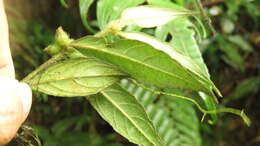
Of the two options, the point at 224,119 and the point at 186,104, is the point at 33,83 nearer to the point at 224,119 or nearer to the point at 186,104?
the point at 186,104

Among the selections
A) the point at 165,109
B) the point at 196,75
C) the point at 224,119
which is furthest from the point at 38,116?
the point at 196,75

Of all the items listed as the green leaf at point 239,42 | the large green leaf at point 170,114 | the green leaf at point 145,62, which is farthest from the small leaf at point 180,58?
the green leaf at point 239,42

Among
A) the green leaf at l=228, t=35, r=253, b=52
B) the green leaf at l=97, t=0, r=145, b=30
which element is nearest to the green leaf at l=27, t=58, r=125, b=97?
the green leaf at l=97, t=0, r=145, b=30

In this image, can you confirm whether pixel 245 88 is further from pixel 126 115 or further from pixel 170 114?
pixel 126 115

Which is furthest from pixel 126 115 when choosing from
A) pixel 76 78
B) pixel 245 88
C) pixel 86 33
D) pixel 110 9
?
pixel 245 88

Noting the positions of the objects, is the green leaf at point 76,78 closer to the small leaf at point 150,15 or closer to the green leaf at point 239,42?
the small leaf at point 150,15
